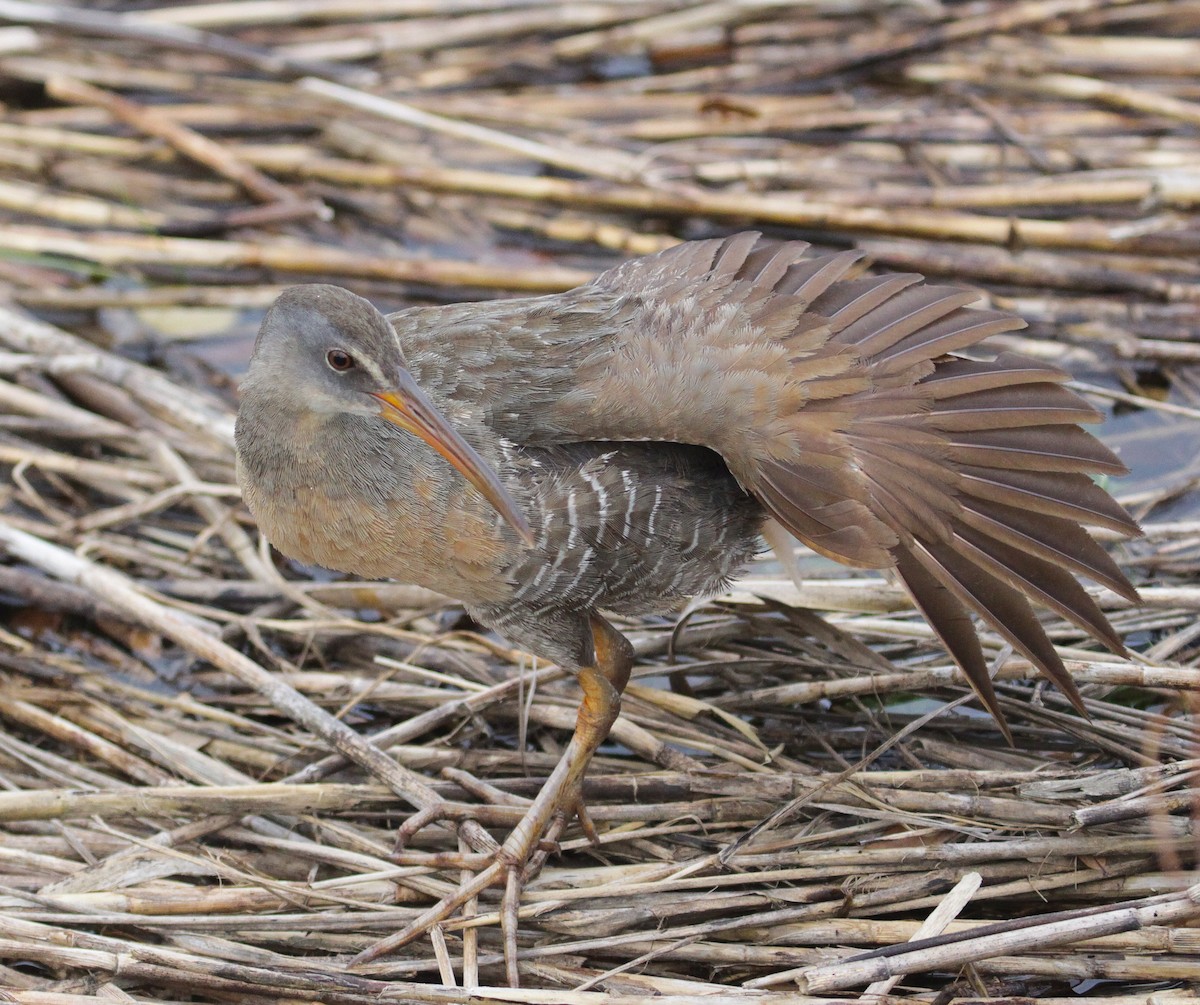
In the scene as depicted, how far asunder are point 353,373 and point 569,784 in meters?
1.10

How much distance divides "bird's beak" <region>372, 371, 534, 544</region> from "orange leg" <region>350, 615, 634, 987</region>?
24.4 inches

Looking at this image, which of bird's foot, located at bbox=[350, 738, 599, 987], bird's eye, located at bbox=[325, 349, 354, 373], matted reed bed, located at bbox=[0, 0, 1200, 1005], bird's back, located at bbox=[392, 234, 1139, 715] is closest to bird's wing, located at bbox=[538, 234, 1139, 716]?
bird's back, located at bbox=[392, 234, 1139, 715]

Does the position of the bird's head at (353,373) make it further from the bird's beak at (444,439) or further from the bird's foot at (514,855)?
the bird's foot at (514,855)

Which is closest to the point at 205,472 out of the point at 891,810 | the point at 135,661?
the point at 135,661

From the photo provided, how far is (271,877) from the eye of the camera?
3.35 meters

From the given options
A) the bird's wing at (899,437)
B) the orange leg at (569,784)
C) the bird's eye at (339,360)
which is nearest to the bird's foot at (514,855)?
the orange leg at (569,784)

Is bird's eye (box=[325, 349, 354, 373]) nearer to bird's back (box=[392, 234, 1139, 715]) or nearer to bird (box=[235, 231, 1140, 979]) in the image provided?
bird (box=[235, 231, 1140, 979])

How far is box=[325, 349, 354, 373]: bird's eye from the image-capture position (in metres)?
2.87

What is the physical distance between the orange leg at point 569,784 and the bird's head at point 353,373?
631 mm

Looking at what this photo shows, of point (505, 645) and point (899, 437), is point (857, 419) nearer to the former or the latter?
point (899, 437)

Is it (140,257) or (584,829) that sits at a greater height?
(140,257)

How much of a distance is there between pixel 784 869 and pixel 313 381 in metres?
1.46

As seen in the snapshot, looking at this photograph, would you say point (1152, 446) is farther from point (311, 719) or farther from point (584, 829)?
point (311, 719)

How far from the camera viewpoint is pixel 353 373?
2877 mm
